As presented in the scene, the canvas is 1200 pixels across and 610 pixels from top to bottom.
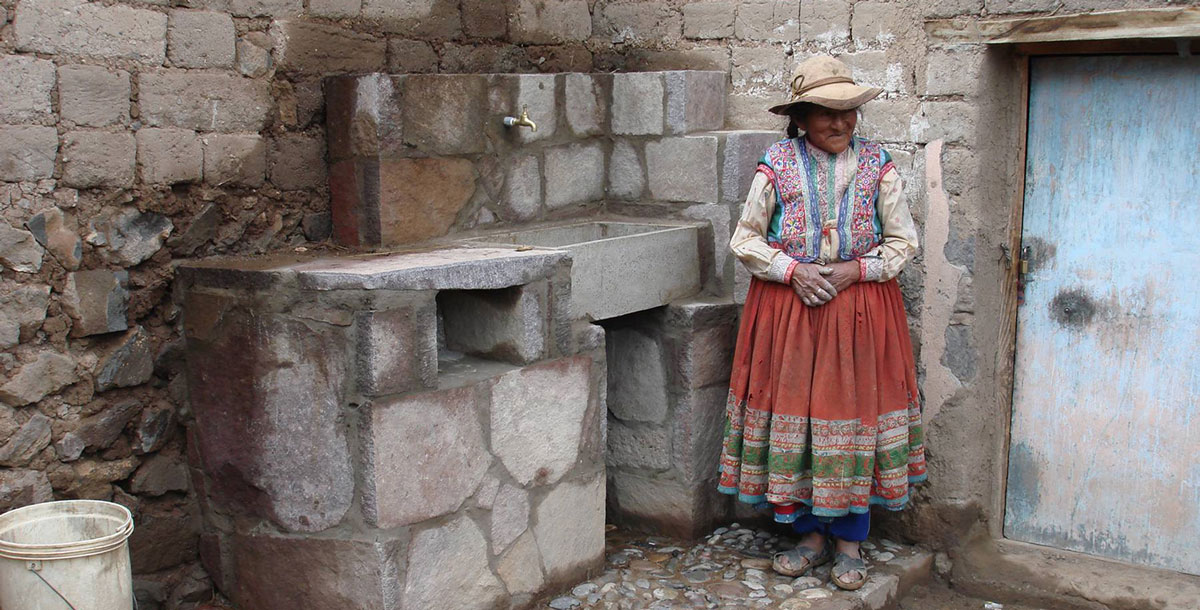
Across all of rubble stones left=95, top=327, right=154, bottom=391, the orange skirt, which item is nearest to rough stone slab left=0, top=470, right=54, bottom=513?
rubble stones left=95, top=327, right=154, bottom=391

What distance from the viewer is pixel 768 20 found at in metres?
4.60

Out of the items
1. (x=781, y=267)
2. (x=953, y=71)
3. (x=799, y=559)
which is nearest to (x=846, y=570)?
(x=799, y=559)

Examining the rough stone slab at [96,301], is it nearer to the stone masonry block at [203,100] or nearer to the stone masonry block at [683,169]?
the stone masonry block at [203,100]

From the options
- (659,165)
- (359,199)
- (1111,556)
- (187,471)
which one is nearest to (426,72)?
(359,199)

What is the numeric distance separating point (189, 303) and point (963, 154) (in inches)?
106

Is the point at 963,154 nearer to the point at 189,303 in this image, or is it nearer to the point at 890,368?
the point at 890,368

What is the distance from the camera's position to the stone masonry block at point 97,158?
3.40 metres

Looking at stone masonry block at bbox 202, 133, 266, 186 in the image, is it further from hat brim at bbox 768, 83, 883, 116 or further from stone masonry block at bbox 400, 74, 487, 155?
hat brim at bbox 768, 83, 883, 116

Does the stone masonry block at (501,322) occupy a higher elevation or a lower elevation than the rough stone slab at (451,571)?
higher

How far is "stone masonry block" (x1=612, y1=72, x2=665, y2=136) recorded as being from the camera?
4.64 m

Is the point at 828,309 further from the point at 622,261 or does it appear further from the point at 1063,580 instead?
the point at 1063,580

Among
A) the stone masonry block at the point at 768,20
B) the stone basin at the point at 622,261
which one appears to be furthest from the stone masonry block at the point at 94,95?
the stone masonry block at the point at 768,20

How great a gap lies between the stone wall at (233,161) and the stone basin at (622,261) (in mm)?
612

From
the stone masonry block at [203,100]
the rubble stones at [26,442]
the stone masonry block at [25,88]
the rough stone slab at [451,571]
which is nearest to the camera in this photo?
the stone masonry block at [25,88]
